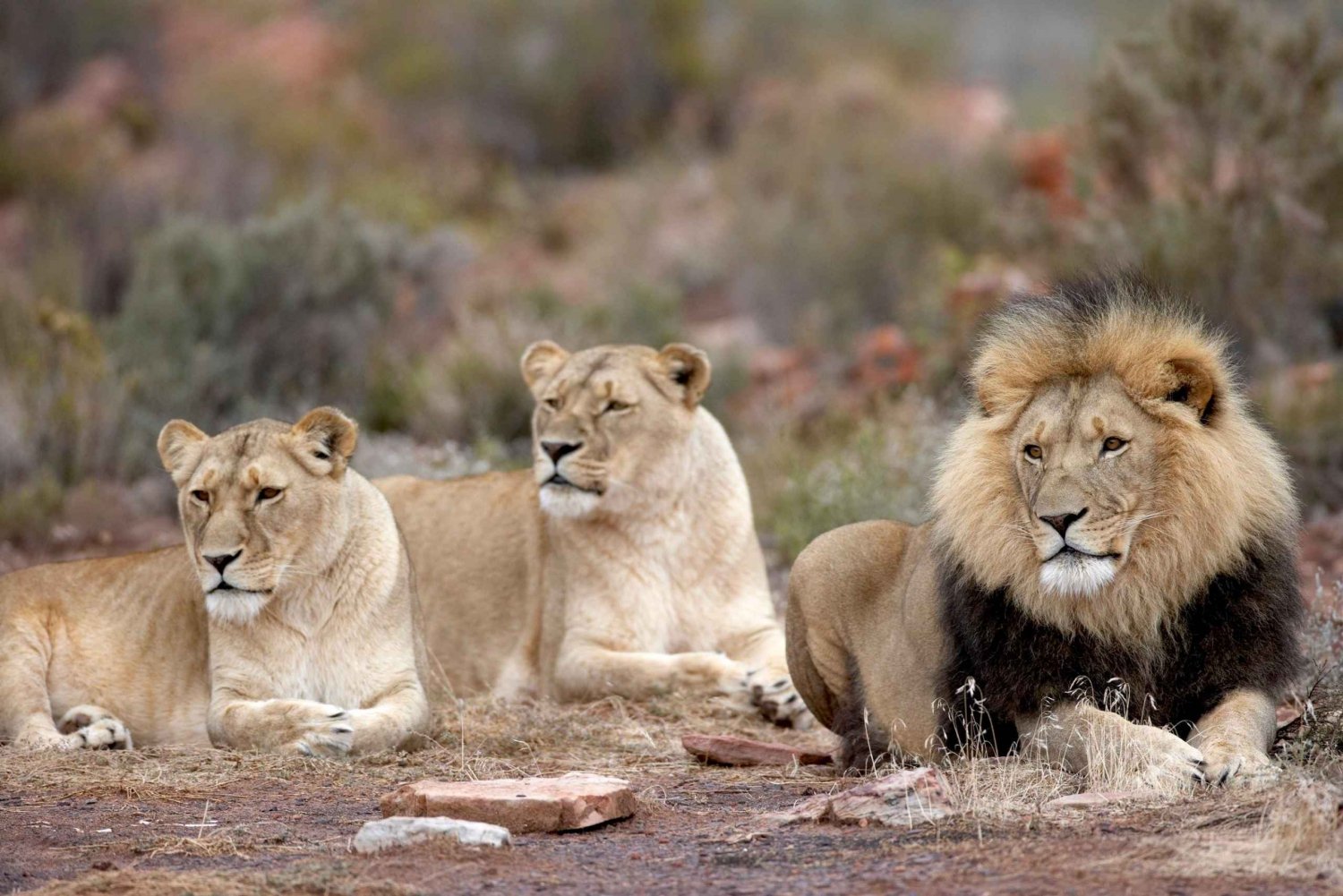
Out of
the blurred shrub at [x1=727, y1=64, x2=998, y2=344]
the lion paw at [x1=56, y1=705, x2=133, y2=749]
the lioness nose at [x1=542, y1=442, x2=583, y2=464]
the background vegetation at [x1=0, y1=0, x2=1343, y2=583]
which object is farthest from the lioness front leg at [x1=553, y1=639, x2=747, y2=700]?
the blurred shrub at [x1=727, y1=64, x2=998, y2=344]

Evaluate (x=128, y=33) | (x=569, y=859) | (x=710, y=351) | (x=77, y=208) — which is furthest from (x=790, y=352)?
(x=128, y=33)

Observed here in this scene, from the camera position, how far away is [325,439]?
6887mm

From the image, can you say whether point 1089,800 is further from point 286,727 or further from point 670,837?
point 286,727

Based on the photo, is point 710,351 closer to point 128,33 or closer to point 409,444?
point 409,444

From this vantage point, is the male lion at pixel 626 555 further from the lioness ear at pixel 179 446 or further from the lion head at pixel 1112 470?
Result: the lion head at pixel 1112 470

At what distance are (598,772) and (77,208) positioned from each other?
13.4 m

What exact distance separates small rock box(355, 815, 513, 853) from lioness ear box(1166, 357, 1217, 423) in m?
2.26

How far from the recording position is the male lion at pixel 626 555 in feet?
25.9

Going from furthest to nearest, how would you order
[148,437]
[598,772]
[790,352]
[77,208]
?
[77,208] → [790,352] → [148,437] → [598,772]

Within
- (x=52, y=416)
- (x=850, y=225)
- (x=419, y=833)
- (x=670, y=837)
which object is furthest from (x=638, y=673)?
(x=850, y=225)

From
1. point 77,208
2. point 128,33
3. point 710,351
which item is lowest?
point 710,351

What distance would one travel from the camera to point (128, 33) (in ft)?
91.4

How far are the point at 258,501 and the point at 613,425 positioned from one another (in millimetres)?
1881

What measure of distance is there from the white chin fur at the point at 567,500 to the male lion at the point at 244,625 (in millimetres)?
840
